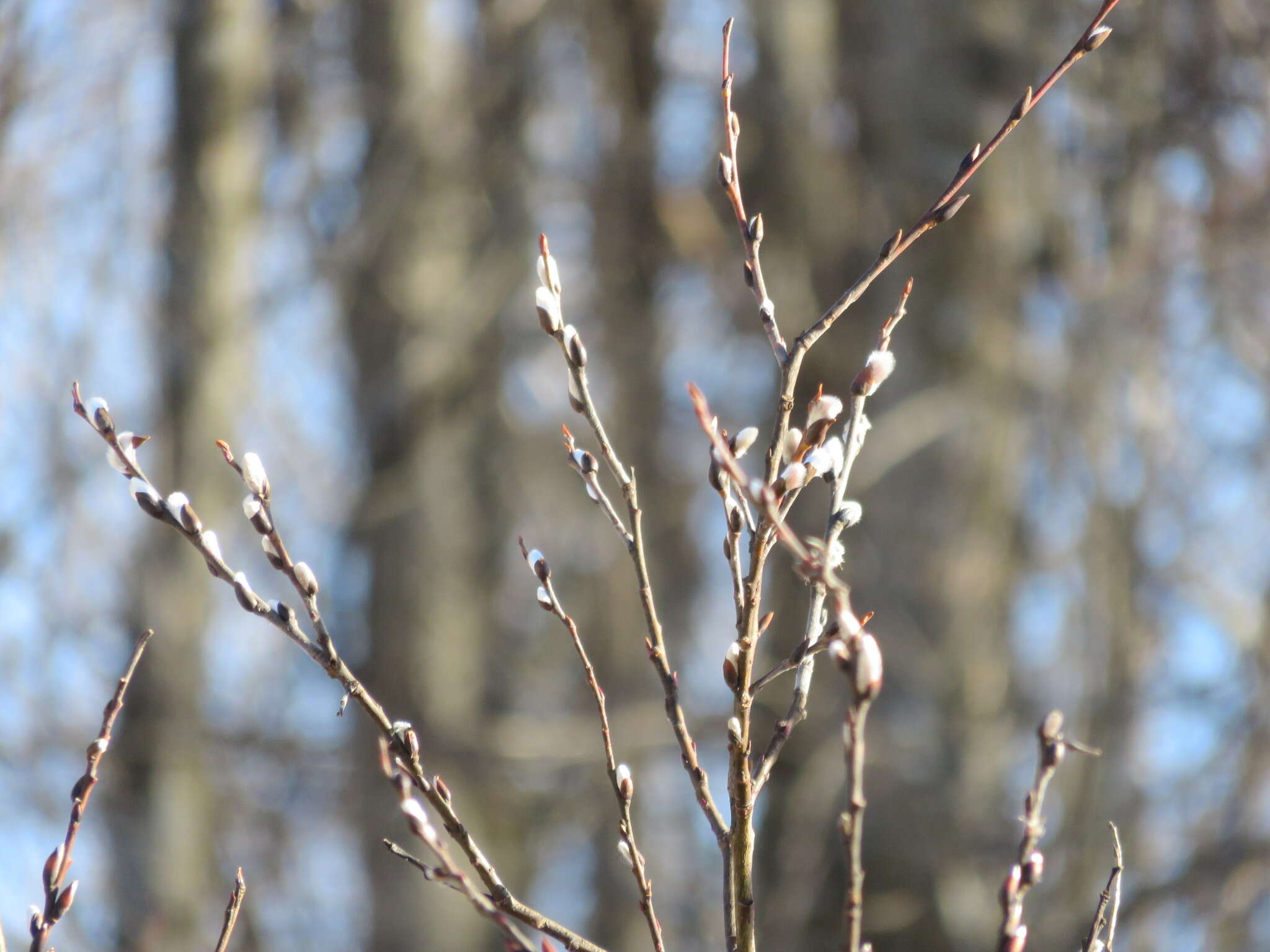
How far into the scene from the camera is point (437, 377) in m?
4.70

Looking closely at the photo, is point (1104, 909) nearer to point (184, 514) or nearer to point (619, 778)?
point (619, 778)

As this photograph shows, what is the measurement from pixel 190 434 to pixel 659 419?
2018 millimetres

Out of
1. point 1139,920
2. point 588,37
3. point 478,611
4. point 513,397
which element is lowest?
point 1139,920

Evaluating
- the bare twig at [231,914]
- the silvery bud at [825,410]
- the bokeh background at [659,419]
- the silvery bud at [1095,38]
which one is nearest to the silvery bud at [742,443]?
the silvery bud at [825,410]

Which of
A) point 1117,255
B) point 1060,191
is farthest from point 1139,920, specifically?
point 1060,191

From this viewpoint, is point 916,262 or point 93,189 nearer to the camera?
point 916,262

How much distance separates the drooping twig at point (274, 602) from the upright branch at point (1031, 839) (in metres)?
0.30

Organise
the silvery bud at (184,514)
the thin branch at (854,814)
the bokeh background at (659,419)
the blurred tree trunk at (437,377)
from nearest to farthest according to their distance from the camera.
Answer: the thin branch at (854,814) → the silvery bud at (184,514) → the bokeh background at (659,419) → the blurred tree trunk at (437,377)

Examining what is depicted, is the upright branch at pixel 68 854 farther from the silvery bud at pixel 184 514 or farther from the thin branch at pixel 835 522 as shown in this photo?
the thin branch at pixel 835 522

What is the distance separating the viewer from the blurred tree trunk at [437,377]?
4.55m

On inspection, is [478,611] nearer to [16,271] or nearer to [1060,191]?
[16,271]

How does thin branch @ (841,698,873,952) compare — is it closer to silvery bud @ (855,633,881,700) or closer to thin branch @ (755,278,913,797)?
silvery bud @ (855,633,881,700)

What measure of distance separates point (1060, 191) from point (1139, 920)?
2280mm

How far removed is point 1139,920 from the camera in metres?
3.23
